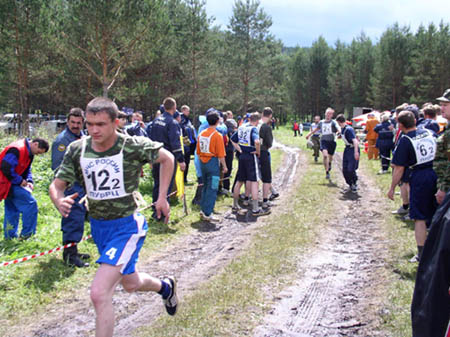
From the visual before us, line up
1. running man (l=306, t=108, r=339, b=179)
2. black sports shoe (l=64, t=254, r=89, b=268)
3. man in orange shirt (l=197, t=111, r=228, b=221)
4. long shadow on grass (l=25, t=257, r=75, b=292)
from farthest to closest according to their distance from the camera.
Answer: running man (l=306, t=108, r=339, b=179)
man in orange shirt (l=197, t=111, r=228, b=221)
black sports shoe (l=64, t=254, r=89, b=268)
long shadow on grass (l=25, t=257, r=75, b=292)

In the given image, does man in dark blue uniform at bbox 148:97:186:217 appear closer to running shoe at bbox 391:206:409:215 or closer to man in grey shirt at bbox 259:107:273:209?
man in grey shirt at bbox 259:107:273:209

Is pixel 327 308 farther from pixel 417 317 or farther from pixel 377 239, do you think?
pixel 377 239

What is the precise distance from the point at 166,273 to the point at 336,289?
93.5 inches

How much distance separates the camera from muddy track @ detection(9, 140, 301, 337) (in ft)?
14.1

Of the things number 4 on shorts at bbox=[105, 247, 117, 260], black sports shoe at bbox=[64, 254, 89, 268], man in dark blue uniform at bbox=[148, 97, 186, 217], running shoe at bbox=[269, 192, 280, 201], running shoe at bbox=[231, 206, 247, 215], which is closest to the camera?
number 4 on shorts at bbox=[105, 247, 117, 260]

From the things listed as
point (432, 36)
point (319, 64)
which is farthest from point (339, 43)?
point (432, 36)

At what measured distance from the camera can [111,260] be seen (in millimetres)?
3439

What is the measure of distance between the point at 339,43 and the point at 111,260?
82731mm

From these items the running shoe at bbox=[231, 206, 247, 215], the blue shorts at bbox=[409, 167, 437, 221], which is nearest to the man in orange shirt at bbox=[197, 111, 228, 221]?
the running shoe at bbox=[231, 206, 247, 215]

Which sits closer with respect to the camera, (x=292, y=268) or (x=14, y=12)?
(x=292, y=268)

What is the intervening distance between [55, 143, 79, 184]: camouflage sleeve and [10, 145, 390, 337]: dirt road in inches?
64.2

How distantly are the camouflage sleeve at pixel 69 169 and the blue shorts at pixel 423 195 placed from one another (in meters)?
4.49

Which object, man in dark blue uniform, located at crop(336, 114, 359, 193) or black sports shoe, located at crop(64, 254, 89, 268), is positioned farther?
man in dark blue uniform, located at crop(336, 114, 359, 193)

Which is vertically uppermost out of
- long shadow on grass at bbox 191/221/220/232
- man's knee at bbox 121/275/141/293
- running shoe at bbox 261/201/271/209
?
man's knee at bbox 121/275/141/293
